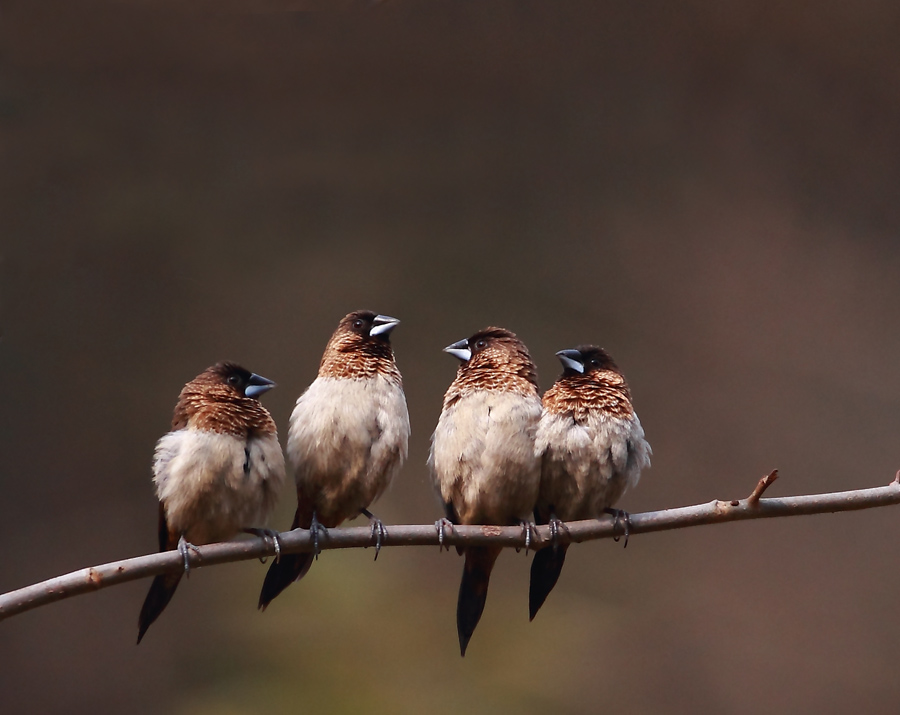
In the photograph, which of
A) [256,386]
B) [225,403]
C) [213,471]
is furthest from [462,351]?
[213,471]

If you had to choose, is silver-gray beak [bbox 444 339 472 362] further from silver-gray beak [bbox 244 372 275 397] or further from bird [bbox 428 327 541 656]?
silver-gray beak [bbox 244 372 275 397]

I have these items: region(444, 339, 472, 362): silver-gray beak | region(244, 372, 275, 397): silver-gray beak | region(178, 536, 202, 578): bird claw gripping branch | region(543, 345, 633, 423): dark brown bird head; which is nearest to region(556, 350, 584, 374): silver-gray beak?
region(543, 345, 633, 423): dark brown bird head

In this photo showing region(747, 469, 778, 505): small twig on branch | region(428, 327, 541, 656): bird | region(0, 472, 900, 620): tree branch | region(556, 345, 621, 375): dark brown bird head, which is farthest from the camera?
region(556, 345, 621, 375): dark brown bird head

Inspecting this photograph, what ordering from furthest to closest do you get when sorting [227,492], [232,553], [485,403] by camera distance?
[485,403] < [227,492] < [232,553]

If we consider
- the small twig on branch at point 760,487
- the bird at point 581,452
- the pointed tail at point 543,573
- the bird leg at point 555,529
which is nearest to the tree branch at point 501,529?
the small twig on branch at point 760,487

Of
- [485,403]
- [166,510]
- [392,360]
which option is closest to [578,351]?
[485,403]

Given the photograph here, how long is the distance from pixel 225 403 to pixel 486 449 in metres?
0.79

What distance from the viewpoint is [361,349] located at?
324 centimetres

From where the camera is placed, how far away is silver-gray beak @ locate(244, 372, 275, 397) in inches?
121

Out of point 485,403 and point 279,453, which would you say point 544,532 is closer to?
point 485,403

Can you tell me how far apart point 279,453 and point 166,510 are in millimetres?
370

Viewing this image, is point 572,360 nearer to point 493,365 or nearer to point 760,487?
point 493,365

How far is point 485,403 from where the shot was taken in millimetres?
3100

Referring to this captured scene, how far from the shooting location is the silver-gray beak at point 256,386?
3.06 metres
